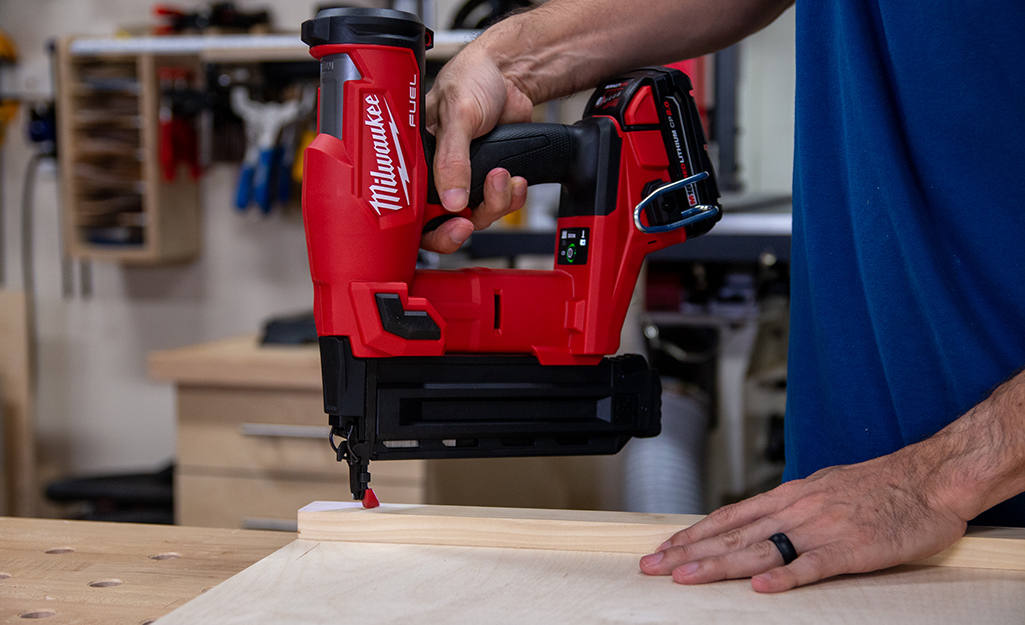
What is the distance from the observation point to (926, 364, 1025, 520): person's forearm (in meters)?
0.61

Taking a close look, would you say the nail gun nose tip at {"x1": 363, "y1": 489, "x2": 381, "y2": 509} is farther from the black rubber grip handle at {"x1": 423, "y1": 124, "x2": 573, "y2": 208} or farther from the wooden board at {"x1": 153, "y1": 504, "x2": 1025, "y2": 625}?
the black rubber grip handle at {"x1": 423, "y1": 124, "x2": 573, "y2": 208}

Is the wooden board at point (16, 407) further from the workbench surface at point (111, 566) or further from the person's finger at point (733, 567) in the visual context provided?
the person's finger at point (733, 567)

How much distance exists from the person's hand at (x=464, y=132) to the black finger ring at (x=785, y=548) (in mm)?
356

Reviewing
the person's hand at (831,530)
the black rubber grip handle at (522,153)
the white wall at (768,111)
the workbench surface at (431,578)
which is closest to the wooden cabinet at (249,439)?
the workbench surface at (431,578)

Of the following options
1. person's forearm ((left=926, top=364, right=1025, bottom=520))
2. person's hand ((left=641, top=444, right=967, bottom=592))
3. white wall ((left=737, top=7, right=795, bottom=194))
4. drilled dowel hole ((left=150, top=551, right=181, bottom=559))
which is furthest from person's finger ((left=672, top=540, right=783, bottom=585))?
white wall ((left=737, top=7, right=795, bottom=194))

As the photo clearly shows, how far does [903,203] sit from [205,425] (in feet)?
4.73

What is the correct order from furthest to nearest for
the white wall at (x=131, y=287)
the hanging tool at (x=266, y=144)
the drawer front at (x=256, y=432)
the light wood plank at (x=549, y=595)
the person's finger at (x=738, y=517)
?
the white wall at (x=131, y=287)
the hanging tool at (x=266, y=144)
the drawer front at (x=256, y=432)
the person's finger at (x=738, y=517)
the light wood plank at (x=549, y=595)

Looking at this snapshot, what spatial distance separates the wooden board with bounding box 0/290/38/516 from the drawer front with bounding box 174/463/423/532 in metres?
0.85

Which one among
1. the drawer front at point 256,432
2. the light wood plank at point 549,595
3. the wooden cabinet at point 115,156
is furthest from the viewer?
the wooden cabinet at point 115,156

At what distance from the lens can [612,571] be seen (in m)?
0.66

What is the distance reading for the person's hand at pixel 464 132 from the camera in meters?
0.75

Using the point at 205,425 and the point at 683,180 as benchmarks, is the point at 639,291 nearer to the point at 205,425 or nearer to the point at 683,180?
the point at 205,425

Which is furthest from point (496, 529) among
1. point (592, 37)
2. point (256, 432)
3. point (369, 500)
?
point (256, 432)

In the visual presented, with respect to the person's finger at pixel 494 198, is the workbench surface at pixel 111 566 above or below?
below
